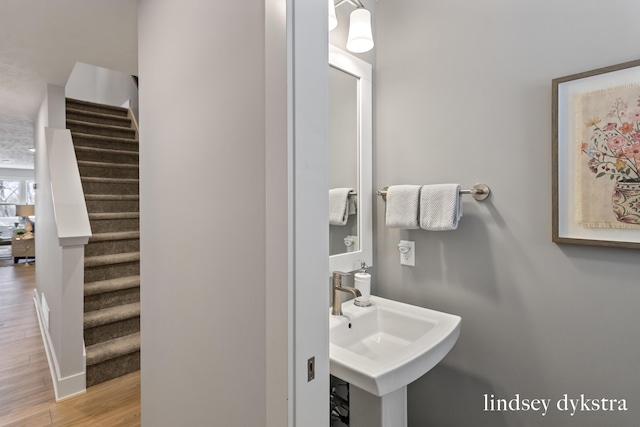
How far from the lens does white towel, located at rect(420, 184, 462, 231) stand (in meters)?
1.38

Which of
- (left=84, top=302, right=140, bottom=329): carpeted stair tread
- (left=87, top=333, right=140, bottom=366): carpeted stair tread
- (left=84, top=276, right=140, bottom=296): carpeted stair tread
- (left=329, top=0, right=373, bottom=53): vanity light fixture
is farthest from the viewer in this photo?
(left=84, top=276, right=140, bottom=296): carpeted stair tread

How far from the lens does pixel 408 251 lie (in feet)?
5.43

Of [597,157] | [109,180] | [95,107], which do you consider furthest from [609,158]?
[95,107]

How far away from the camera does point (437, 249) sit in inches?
61.9

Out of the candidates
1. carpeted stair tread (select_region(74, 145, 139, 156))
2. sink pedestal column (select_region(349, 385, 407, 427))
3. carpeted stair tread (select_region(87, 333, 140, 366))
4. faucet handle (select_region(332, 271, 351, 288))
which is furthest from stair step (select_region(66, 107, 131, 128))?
sink pedestal column (select_region(349, 385, 407, 427))

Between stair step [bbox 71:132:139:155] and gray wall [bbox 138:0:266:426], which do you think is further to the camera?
stair step [bbox 71:132:139:155]

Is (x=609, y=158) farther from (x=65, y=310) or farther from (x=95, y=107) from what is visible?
(x=95, y=107)

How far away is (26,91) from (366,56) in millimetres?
2550

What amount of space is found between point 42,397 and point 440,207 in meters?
2.77

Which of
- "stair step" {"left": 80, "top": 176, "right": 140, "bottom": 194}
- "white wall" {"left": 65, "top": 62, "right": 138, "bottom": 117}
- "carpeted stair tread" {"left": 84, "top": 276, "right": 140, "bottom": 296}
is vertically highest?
"white wall" {"left": 65, "top": 62, "right": 138, "bottom": 117}

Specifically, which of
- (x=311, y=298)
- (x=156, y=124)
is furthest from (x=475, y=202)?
(x=156, y=124)

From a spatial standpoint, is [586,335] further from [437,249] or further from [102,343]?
[102,343]

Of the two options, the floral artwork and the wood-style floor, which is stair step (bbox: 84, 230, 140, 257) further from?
the floral artwork

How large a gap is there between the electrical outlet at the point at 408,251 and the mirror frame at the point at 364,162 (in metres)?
0.18
